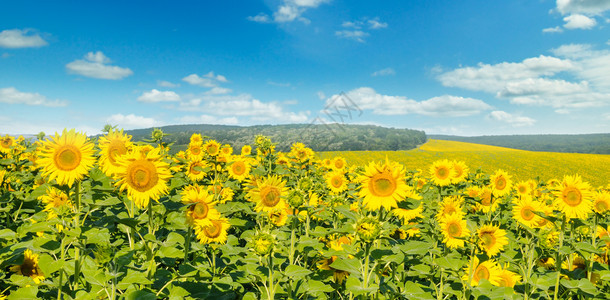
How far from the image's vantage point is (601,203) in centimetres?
505

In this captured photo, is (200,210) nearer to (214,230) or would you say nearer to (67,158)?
(214,230)

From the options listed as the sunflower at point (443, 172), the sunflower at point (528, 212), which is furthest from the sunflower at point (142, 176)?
the sunflower at point (443, 172)

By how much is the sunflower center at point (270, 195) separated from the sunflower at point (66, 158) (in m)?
1.96

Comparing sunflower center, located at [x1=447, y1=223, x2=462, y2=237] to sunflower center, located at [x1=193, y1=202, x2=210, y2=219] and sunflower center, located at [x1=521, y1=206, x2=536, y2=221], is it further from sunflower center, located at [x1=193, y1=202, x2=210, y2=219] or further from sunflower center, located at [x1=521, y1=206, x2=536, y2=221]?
sunflower center, located at [x1=193, y1=202, x2=210, y2=219]

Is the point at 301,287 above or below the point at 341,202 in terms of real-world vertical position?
below

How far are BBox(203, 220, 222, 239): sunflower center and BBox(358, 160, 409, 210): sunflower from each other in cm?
219

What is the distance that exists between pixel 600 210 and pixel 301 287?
5254mm

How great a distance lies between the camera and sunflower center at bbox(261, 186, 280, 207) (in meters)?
4.05

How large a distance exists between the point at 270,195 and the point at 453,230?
313 centimetres

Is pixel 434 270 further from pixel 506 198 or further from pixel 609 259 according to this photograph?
pixel 506 198

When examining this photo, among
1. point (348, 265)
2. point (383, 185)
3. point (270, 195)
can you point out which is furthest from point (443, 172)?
point (348, 265)

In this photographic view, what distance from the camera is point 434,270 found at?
4152 mm

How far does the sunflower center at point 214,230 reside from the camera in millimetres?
4266

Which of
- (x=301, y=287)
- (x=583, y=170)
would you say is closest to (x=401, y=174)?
(x=301, y=287)
